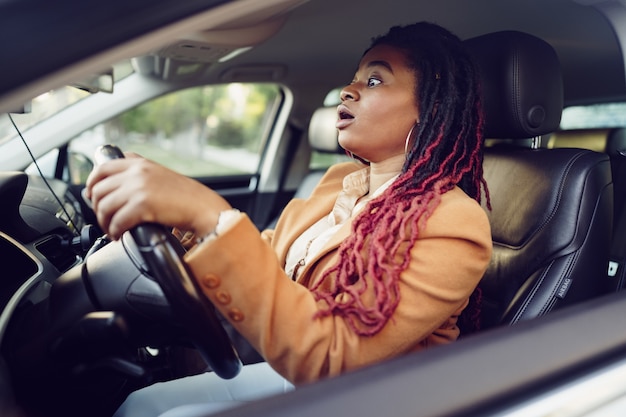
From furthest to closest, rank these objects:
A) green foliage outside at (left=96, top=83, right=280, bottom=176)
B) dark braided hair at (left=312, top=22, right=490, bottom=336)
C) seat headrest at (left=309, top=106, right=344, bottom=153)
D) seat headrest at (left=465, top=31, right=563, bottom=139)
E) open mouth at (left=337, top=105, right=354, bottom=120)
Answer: green foliage outside at (left=96, top=83, right=280, bottom=176) < seat headrest at (left=309, top=106, right=344, bottom=153) < seat headrest at (left=465, top=31, right=563, bottom=139) < open mouth at (left=337, top=105, right=354, bottom=120) < dark braided hair at (left=312, top=22, right=490, bottom=336)

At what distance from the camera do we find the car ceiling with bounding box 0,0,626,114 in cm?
70

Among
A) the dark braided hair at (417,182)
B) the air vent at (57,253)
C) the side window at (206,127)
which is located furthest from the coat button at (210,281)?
the side window at (206,127)

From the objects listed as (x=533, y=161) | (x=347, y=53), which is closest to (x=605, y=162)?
(x=533, y=161)

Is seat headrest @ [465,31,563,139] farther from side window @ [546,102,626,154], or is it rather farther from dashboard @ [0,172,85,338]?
dashboard @ [0,172,85,338]

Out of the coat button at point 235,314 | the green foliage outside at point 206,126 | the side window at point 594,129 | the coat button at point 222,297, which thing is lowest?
the green foliage outside at point 206,126

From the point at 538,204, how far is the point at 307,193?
1.57 m

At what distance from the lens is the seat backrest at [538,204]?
5.26ft

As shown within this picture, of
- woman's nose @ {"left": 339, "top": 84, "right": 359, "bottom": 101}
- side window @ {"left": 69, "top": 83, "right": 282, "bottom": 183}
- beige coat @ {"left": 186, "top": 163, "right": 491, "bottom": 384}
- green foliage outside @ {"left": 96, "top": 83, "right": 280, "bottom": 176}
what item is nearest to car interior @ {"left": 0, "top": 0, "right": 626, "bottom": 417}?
beige coat @ {"left": 186, "top": 163, "right": 491, "bottom": 384}

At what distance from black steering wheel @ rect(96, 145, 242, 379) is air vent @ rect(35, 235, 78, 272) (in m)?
0.47

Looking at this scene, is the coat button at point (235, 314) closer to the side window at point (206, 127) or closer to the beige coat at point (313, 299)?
the beige coat at point (313, 299)

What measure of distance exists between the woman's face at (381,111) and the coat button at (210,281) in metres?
0.63

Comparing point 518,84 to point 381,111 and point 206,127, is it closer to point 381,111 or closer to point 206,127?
point 381,111

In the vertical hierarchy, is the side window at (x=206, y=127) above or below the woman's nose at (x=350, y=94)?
below

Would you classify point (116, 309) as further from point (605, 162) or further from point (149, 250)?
point (605, 162)
